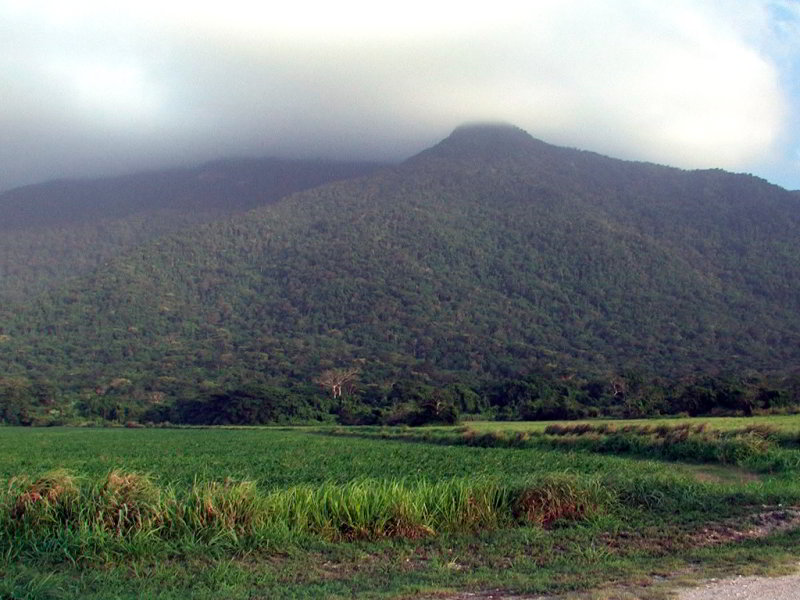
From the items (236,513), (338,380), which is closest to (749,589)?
(236,513)

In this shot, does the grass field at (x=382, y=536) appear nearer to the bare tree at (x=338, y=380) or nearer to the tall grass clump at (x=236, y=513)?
the tall grass clump at (x=236, y=513)

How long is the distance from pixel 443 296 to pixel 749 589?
102m

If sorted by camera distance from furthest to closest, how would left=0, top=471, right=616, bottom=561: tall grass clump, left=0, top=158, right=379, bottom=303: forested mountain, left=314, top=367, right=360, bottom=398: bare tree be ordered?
left=0, top=158, right=379, bottom=303: forested mountain
left=314, top=367, right=360, bottom=398: bare tree
left=0, top=471, right=616, bottom=561: tall grass clump

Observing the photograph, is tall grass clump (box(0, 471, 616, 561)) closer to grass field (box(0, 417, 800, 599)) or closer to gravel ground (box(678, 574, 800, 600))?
grass field (box(0, 417, 800, 599))

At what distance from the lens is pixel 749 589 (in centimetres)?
750

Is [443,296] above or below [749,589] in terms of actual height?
below

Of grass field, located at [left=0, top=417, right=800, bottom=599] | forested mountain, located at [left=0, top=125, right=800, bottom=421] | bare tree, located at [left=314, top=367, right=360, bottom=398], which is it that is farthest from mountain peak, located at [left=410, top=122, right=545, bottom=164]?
grass field, located at [left=0, top=417, right=800, bottom=599]

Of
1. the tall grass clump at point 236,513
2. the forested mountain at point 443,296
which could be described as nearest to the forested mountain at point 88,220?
the forested mountain at point 443,296

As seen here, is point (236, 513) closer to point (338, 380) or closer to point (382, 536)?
point (382, 536)

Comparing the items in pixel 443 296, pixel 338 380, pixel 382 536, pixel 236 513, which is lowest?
pixel 338 380

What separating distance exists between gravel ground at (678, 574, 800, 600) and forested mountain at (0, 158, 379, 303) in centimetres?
12974

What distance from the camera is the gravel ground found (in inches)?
283

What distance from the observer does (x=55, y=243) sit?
15512cm

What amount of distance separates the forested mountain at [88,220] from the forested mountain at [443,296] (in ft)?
81.3
